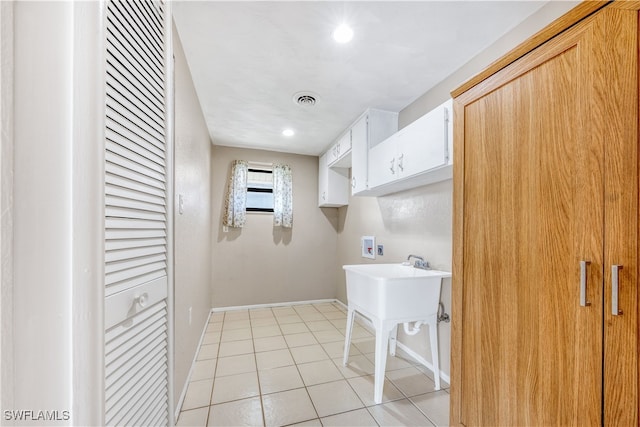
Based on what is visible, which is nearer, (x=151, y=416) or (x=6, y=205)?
(x=6, y=205)

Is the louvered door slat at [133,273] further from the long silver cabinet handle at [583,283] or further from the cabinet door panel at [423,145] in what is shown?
the cabinet door panel at [423,145]

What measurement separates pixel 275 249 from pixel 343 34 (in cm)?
305

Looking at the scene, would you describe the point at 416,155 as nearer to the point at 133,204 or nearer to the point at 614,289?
the point at 614,289

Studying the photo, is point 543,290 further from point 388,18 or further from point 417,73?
point 417,73

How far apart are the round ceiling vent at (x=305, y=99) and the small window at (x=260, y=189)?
172 cm

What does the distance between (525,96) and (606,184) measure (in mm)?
428

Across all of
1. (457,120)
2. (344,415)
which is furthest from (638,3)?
(344,415)

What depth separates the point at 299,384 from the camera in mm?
1919

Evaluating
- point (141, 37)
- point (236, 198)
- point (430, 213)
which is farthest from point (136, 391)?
point (236, 198)

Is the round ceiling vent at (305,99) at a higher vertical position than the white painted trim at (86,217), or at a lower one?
higher

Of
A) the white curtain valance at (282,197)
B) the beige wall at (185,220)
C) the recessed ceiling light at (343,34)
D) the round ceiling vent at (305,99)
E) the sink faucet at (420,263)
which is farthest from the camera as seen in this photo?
the white curtain valance at (282,197)

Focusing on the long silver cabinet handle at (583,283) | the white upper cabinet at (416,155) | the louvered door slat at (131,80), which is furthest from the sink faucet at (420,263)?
the louvered door slat at (131,80)

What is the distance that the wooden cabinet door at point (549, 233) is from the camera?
0.72 meters

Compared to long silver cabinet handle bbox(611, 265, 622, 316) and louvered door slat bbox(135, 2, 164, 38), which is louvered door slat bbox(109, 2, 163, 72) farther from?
long silver cabinet handle bbox(611, 265, 622, 316)
